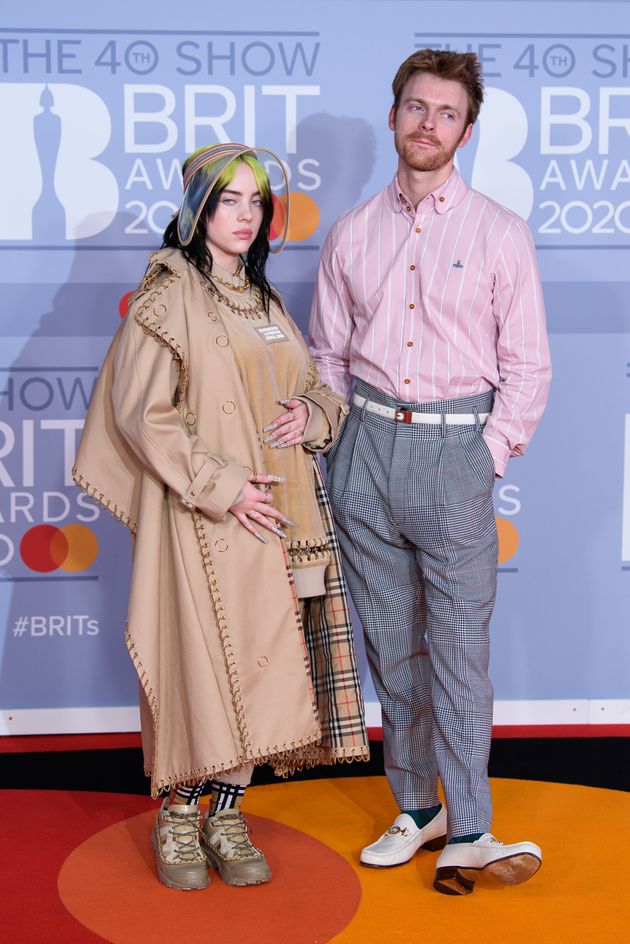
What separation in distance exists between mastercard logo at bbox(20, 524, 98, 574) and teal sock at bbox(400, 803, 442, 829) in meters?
1.44

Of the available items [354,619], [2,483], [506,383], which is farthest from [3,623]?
[506,383]

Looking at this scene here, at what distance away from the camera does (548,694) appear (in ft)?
12.9

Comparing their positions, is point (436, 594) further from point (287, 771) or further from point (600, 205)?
point (600, 205)

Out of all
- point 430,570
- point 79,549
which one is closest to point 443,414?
point 430,570

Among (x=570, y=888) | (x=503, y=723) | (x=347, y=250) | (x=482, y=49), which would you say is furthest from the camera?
(x=503, y=723)

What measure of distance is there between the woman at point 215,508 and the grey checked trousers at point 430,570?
16 cm

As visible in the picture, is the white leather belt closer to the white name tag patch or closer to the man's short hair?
the white name tag patch

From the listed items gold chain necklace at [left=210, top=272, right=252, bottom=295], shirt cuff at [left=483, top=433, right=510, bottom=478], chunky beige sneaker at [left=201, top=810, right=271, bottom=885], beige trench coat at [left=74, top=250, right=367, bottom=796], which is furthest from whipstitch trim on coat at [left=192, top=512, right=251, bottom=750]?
shirt cuff at [left=483, top=433, right=510, bottom=478]

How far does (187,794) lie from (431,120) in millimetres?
1734

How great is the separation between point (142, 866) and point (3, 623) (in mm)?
1255

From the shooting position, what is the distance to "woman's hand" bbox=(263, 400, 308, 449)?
106 inches

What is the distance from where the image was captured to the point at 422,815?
2.96 metres

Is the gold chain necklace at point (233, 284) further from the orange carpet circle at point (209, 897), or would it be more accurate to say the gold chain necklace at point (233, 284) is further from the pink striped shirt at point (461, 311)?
the orange carpet circle at point (209, 897)

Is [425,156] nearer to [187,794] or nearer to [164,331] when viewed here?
[164,331]
